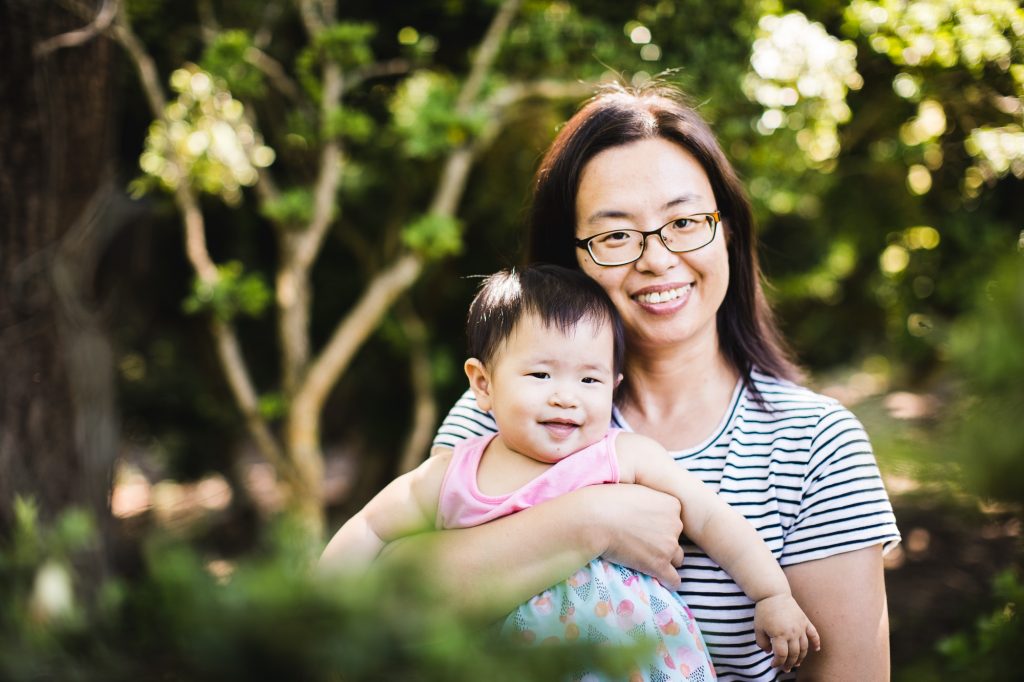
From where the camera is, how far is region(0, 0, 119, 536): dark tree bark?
3.21 m

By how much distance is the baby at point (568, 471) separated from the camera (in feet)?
5.46

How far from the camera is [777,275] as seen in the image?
20.0ft

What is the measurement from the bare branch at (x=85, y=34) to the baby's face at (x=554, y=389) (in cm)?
256

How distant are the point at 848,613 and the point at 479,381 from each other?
99cm

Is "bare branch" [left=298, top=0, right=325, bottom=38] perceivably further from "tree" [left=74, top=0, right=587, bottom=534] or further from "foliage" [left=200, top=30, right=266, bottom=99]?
"foliage" [left=200, top=30, right=266, bottom=99]

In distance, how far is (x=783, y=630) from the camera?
1628 millimetres

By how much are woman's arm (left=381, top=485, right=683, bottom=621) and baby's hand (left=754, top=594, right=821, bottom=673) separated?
0.64 feet

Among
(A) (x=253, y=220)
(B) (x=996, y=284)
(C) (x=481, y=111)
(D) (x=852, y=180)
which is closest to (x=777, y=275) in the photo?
(D) (x=852, y=180)

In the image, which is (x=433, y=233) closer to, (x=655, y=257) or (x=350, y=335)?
(x=350, y=335)

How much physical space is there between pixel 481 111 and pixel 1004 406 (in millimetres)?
3898

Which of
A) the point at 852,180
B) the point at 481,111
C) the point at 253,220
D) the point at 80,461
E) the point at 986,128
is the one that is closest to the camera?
the point at 986,128

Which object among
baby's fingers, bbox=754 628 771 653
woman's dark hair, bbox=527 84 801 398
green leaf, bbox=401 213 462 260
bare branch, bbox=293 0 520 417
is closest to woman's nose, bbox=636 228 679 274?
woman's dark hair, bbox=527 84 801 398

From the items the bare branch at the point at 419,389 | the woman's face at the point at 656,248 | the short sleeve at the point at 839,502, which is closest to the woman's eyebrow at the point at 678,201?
the woman's face at the point at 656,248

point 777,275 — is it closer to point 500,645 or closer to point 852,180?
point 852,180
